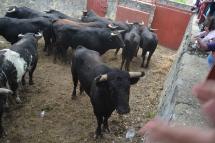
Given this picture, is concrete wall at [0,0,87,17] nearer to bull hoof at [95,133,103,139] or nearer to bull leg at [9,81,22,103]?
bull leg at [9,81,22,103]

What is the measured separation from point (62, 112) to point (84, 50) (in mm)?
1417

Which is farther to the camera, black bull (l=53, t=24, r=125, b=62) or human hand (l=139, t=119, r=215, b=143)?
black bull (l=53, t=24, r=125, b=62)

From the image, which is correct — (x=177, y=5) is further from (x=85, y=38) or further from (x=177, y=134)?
(x=177, y=134)

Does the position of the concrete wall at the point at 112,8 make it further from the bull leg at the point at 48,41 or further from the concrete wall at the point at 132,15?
the bull leg at the point at 48,41

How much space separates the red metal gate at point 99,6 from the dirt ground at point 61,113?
21.2 ft

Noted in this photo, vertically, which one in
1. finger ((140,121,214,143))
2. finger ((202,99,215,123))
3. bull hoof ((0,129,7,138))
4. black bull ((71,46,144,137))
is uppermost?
finger ((202,99,215,123))

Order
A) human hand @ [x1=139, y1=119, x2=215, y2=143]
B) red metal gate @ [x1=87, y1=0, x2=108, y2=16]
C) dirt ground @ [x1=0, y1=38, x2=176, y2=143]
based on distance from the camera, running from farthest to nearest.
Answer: red metal gate @ [x1=87, y1=0, x2=108, y2=16] → dirt ground @ [x1=0, y1=38, x2=176, y2=143] → human hand @ [x1=139, y1=119, x2=215, y2=143]

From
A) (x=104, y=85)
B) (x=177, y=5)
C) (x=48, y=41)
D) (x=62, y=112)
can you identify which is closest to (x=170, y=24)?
(x=177, y=5)

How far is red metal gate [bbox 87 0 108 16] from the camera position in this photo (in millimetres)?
15184

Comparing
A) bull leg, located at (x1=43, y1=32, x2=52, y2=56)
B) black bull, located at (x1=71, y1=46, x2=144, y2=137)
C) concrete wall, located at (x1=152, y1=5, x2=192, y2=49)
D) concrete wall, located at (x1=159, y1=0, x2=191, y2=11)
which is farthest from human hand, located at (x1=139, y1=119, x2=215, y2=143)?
concrete wall, located at (x1=159, y1=0, x2=191, y2=11)

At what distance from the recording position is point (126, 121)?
6.61m

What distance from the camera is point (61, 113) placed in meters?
6.73

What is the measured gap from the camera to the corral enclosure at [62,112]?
593 cm

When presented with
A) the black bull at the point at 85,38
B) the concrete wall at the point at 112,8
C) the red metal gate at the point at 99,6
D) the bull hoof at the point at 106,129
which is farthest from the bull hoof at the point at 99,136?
the red metal gate at the point at 99,6
